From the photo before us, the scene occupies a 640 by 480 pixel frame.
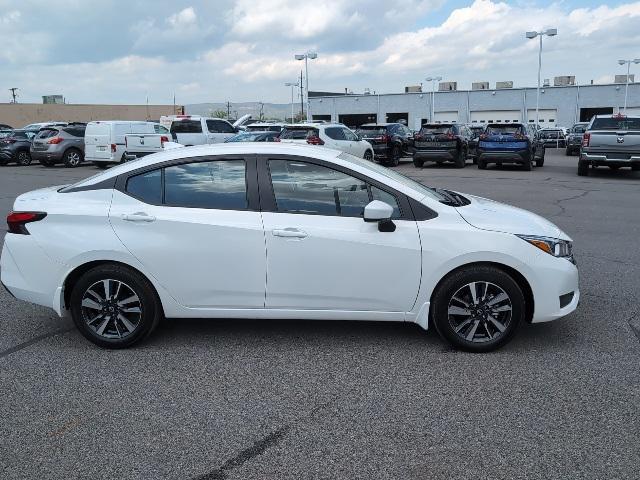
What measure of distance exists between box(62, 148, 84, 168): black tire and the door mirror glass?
924 inches

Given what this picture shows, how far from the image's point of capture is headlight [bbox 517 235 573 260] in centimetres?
439

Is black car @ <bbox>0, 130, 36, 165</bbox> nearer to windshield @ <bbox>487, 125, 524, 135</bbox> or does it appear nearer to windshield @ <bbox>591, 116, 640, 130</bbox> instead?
windshield @ <bbox>487, 125, 524, 135</bbox>

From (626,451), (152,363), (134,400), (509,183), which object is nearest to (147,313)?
(152,363)

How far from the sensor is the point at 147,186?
15.0 ft

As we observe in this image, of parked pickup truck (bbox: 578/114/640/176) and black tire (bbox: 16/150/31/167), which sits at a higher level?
parked pickup truck (bbox: 578/114/640/176)

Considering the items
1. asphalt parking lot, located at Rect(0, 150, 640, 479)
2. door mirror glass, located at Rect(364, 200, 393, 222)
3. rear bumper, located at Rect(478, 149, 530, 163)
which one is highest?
door mirror glass, located at Rect(364, 200, 393, 222)

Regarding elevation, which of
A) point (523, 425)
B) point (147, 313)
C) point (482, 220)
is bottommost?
point (523, 425)

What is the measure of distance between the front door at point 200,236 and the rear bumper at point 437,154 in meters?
19.2

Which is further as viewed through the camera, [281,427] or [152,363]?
[152,363]

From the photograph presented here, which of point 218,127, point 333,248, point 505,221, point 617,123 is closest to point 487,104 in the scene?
point 218,127

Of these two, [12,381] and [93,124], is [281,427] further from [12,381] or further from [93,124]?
[93,124]

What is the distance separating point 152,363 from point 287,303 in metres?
1.08

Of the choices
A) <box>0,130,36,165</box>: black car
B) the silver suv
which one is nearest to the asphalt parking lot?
the silver suv

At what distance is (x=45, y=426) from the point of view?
11.4ft
